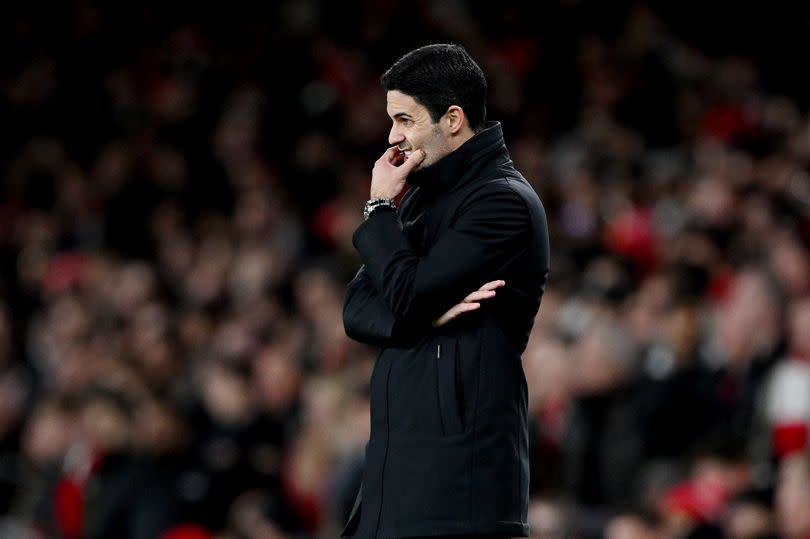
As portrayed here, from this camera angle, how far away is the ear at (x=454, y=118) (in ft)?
9.75

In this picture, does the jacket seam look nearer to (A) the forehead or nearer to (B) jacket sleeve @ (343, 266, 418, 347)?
(B) jacket sleeve @ (343, 266, 418, 347)

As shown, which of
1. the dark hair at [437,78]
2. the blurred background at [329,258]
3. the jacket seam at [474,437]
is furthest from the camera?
the blurred background at [329,258]

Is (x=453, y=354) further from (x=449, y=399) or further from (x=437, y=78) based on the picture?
(x=437, y=78)

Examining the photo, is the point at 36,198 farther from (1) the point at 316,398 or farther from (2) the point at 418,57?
(2) the point at 418,57

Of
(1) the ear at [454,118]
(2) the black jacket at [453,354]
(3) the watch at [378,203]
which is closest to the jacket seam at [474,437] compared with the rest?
(2) the black jacket at [453,354]

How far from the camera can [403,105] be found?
297 centimetres

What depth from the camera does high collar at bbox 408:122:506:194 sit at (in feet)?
9.85

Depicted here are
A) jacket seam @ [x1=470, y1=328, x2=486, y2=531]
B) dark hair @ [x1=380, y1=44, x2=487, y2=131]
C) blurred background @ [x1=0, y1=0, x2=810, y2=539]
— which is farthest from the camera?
blurred background @ [x1=0, y1=0, x2=810, y2=539]

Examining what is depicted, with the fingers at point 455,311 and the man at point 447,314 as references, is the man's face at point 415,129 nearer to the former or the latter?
the man at point 447,314

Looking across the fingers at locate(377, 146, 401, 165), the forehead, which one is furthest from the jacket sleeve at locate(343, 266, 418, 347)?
the forehead

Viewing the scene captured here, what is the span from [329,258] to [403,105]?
19.6 feet

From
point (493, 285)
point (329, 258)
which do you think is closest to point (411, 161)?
point (493, 285)

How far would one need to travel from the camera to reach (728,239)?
7328 mm

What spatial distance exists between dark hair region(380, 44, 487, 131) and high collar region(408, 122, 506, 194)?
0.27 ft
